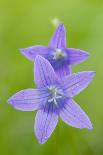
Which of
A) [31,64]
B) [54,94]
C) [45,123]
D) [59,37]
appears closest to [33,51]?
[59,37]

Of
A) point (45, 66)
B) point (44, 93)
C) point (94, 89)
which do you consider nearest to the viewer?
point (45, 66)

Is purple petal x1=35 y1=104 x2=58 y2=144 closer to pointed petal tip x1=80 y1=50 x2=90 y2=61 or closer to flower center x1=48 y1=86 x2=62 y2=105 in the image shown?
flower center x1=48 y1=86 x2=62 y2=105

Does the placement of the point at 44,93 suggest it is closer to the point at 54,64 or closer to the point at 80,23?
the point at 54,64

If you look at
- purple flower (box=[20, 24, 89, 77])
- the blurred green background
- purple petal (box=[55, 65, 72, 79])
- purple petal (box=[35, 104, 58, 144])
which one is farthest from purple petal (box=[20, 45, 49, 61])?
the blurred green background

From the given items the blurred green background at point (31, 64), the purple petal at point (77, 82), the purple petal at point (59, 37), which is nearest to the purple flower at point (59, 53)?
the purple petal at point (59, 37)

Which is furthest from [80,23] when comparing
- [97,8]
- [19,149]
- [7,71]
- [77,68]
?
[19,149]

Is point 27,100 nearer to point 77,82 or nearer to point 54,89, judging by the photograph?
point 54,89

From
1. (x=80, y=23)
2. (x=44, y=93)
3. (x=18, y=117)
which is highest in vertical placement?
(x=80, y=23)

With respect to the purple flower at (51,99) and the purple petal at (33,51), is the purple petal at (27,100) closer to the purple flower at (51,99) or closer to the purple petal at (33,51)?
the purple flower at (51,99)
